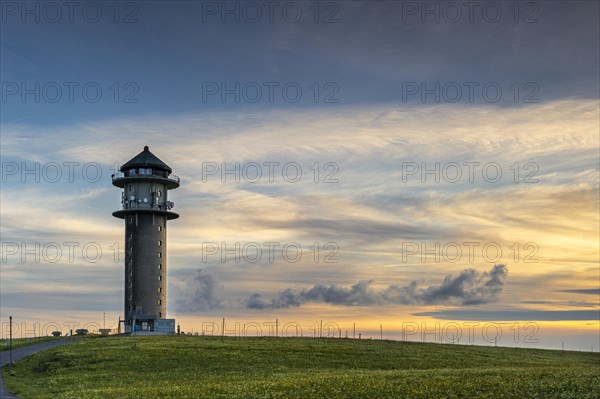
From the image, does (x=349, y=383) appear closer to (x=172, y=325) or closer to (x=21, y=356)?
(x=21, y=356)

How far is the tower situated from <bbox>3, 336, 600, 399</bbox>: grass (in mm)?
23805

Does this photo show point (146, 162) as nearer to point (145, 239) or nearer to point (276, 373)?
point (145, 239)

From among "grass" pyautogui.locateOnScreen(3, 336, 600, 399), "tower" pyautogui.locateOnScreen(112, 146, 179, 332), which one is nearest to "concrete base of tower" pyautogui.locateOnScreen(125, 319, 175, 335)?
"tower" pyautogui.locateOnScreen(112, 146, 179, 332)

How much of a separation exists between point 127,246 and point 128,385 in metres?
67.6

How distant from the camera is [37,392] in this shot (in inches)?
1804

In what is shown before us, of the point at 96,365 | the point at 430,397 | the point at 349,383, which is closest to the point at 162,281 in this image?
the point at 96,365

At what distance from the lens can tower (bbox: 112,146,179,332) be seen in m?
112

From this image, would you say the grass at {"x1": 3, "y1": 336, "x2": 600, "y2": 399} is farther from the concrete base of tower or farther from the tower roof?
the tower roof

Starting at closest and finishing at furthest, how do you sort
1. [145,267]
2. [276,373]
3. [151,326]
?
[276,373], [151,326], [145,267]

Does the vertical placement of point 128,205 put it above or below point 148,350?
above

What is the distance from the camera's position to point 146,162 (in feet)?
384

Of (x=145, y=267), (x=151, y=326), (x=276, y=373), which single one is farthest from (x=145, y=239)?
(x=276, y=373)

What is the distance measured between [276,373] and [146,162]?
216 ft

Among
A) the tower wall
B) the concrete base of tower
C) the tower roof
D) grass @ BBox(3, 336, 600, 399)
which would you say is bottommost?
the concrete base of tower
